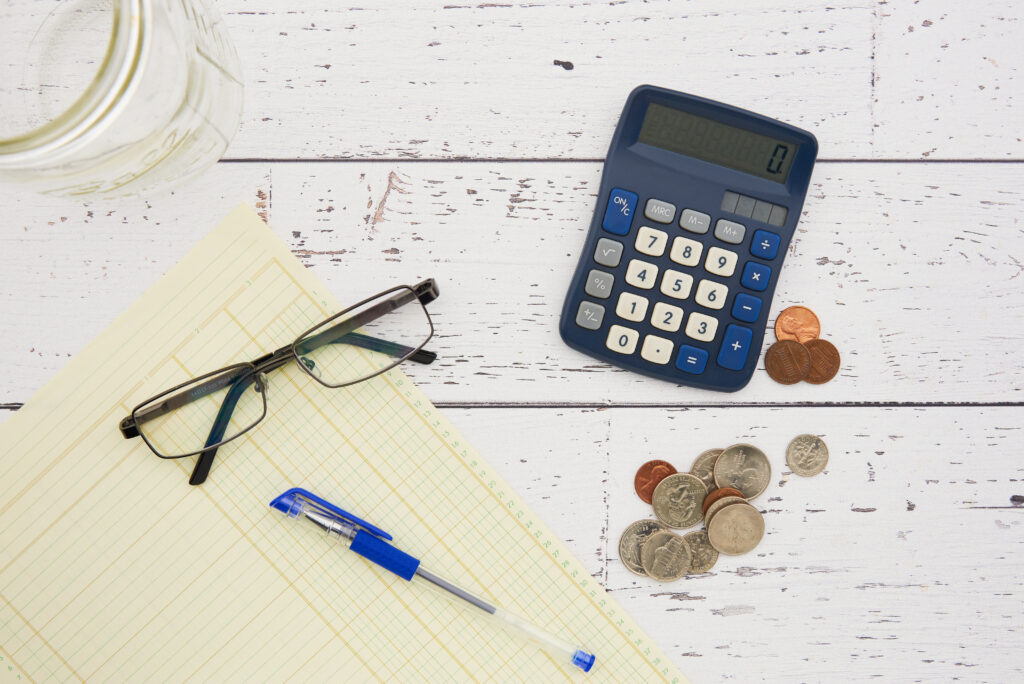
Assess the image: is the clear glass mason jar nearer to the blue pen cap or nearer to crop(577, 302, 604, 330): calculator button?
crop(577, 302, 604, 330): calculator button

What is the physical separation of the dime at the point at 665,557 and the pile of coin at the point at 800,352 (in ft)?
0.52

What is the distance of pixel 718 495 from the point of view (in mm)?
597

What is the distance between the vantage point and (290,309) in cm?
60

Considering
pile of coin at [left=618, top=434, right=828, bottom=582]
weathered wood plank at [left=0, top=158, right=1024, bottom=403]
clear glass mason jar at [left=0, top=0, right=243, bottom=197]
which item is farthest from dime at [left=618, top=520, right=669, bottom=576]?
clear glass mason jar at [left=0, top=0, right=243, bottom=197]

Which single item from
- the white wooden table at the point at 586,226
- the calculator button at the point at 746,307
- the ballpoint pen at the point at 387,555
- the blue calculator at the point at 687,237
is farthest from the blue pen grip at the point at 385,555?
the calculator button at the point at 746,307

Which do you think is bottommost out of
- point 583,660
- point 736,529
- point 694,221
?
point 583,660

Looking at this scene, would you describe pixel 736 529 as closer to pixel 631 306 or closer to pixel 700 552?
pixel 700 552

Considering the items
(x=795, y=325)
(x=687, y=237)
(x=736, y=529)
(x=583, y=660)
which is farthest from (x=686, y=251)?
(x=583, y=660)

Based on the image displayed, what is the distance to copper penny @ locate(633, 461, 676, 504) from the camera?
603 millimetres

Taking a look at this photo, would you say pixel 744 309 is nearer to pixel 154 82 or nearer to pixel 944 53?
pixel 944 53

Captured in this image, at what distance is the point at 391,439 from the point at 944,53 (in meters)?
0.56

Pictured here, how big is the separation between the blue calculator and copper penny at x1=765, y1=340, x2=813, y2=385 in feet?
0.08

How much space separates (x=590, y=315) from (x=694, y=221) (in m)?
0.11

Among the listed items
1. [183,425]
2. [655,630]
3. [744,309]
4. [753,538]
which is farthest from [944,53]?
[183,425]
